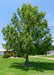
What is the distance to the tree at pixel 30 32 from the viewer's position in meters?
12.3

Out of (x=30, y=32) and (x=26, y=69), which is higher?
(x=30, y=32)

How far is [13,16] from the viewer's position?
46.5 feet

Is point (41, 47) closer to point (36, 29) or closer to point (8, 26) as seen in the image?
point (36, 29)

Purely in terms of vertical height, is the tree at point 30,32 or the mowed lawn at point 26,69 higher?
the tree at point 30,32

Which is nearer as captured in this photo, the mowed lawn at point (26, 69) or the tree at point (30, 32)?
the mowed lawn at point (26, 69)

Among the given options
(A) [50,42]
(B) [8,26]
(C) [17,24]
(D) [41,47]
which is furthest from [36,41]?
(B) [8,26]

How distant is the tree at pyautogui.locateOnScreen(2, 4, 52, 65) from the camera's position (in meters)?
12.3

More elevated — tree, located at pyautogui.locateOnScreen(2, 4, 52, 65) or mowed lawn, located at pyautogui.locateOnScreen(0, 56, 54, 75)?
tree, located at pyautogui.locateOnScreen(2, 4, 52, 65)

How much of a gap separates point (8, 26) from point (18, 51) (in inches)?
168

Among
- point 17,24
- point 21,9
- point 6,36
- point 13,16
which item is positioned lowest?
point 6,36

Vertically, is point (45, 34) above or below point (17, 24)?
below

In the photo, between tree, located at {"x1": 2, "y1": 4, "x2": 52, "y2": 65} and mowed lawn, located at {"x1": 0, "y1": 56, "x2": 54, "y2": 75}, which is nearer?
mowed lawn, located at {"x1": 0, "y1": 56, "x2": 54, "y2": 75}

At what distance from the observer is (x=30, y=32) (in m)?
12.5

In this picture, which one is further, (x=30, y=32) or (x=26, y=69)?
(x=30, y=32)
